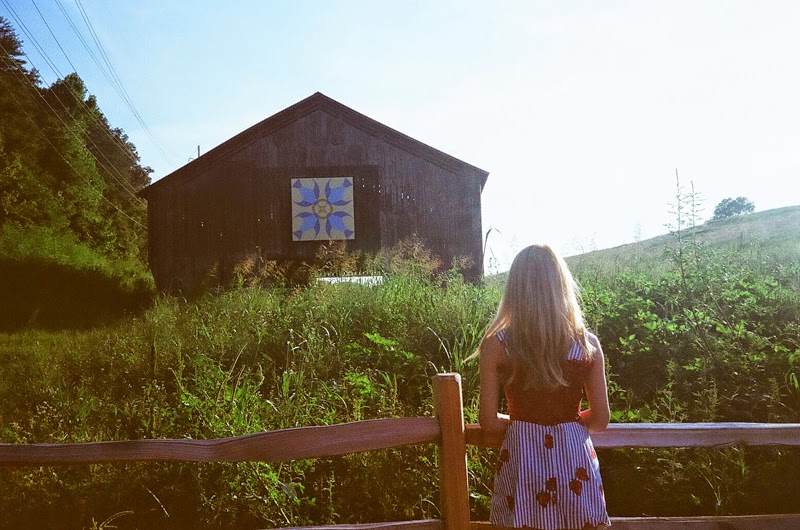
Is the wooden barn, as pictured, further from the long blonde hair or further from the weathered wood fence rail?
the long blonde hair

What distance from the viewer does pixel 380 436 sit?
287 cm

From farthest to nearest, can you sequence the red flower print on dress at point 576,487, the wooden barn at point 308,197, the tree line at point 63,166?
the tree line at point 63,166 < the wooden barn at point 308,197 < the red flower print on dress at point 576,487

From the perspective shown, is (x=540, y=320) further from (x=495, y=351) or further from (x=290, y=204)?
(x=290, y=204)

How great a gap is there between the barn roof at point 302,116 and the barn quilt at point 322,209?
1692 millimetres

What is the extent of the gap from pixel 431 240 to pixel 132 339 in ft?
37.5

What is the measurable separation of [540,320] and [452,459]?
0.72 metres

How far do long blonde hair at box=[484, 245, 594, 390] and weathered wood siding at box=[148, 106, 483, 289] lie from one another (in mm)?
16241

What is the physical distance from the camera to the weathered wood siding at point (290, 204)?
62.6 feet

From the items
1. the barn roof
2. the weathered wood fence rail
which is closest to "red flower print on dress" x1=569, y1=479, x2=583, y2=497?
the weathered wood fence rail

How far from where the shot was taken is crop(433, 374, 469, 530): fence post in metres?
2.85

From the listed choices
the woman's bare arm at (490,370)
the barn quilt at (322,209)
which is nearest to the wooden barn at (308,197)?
Result: the barn quilt at (322,209)

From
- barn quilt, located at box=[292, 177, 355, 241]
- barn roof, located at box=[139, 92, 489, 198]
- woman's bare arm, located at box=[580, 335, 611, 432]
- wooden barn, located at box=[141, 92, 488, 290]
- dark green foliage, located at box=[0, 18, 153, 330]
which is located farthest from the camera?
dark green foliage, located at box=[0, 18, 153, 330]

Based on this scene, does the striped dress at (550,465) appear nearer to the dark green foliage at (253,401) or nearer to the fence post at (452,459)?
the fence post at (452,459)

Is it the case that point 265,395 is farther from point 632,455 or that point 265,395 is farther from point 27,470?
point 632,455
